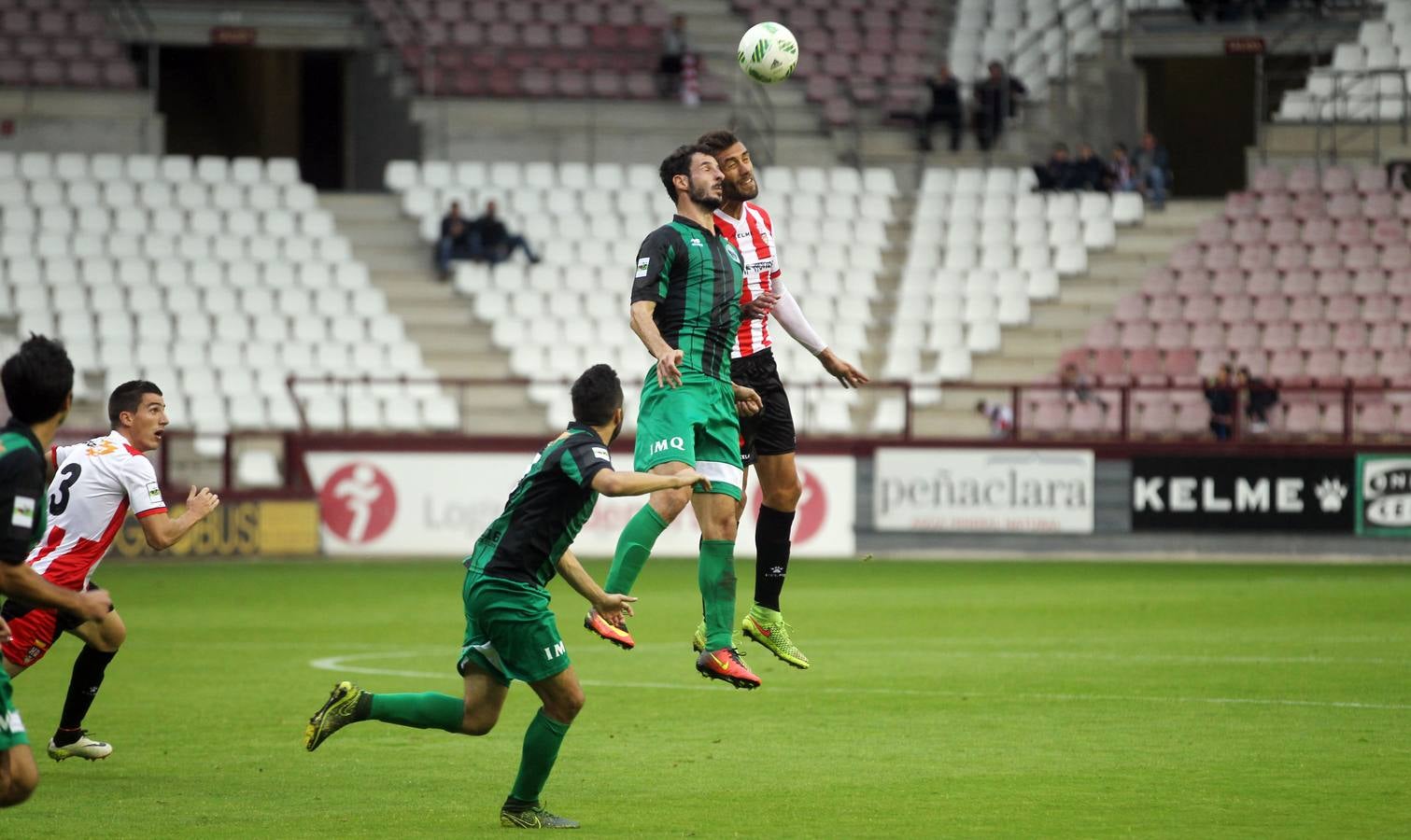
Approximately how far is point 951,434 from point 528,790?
16.9m

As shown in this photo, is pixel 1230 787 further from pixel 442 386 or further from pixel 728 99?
pixel 728 99

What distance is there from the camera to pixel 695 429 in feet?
29.8

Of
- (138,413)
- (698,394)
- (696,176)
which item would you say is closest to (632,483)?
(698,394)

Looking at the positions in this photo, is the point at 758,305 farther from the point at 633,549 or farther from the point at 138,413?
the point at 138,413

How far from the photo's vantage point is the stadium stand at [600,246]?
89.0ft

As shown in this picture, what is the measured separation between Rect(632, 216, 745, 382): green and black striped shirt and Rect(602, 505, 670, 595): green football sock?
0.71 meters

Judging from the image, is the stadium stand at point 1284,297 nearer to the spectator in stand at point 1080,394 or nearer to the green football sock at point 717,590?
the spectator in stand at point 1080,394

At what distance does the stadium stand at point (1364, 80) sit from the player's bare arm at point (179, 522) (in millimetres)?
23403

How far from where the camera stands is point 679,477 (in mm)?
7332

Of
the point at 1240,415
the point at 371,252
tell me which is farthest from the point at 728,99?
the point at 1240,415

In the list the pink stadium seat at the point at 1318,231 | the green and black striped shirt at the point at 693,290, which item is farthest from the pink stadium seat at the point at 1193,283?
the green and black striped shirt at the point at 693,290

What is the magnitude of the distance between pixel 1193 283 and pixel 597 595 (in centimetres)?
2142

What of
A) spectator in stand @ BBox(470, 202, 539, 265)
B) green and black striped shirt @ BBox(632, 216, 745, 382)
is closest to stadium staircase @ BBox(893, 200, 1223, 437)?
spectator in stand @ BBox(470, 202, 539, 265)

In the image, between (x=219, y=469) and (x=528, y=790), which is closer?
(x=528, y=790)
